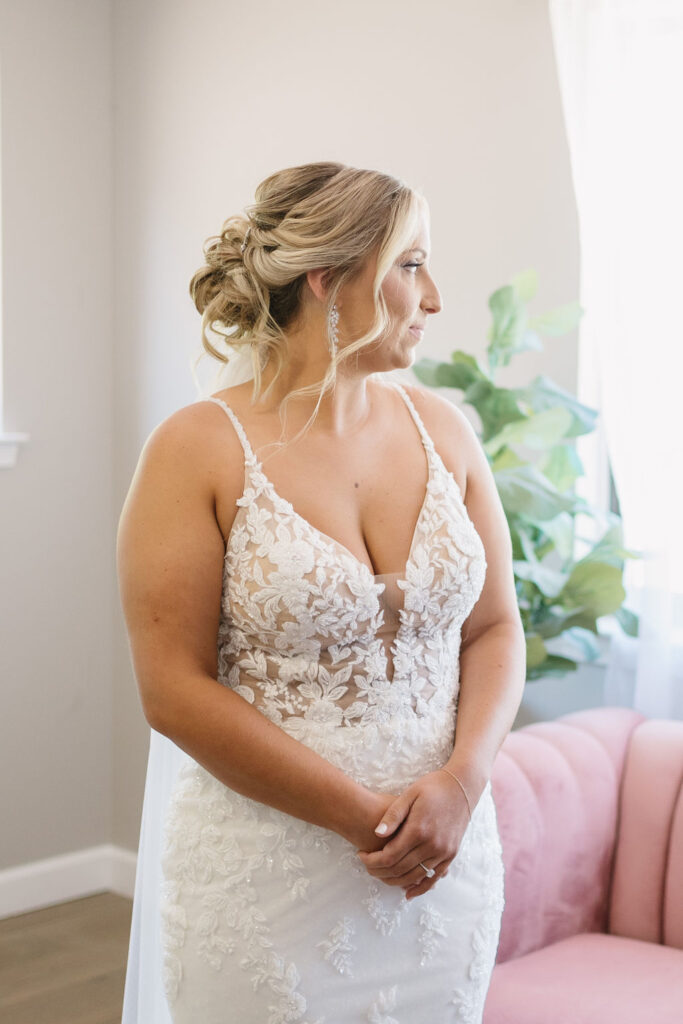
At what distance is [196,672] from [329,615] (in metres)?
0.19

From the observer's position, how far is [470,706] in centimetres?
168

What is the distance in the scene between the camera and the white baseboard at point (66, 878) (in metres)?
3.72

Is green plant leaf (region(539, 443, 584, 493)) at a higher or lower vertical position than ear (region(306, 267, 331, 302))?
lower

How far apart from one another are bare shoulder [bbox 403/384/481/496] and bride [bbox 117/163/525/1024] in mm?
55

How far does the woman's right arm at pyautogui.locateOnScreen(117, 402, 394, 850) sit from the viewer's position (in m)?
1.48

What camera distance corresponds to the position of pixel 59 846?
12.7 ft

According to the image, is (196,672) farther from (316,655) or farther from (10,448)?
(10,448)

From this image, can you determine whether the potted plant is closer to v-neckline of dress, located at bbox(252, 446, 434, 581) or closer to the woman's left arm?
the woman's left arm

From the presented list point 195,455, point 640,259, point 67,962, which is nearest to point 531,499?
point 640,259

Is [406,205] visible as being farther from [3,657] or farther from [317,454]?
[3,657]

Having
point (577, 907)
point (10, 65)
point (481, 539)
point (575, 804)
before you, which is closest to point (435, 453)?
point (481, 539)

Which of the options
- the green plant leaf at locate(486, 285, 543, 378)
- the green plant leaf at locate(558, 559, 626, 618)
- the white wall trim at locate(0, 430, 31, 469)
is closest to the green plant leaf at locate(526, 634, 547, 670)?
the green plant leaf at locate(558, 559, 626, 618)

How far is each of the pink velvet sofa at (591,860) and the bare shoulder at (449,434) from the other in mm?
703

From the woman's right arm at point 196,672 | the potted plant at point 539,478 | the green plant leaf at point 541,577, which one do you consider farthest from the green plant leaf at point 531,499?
the woman's right arm at point 196,672
